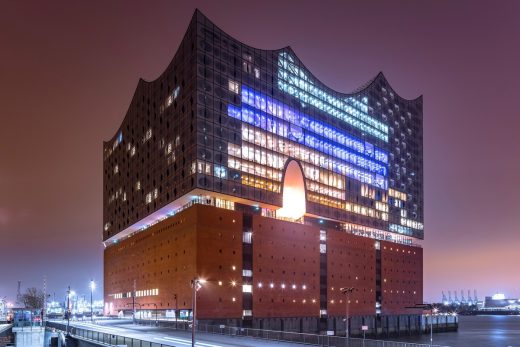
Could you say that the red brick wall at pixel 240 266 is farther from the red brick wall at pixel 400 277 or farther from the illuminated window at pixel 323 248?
the illuminated window at pixel 323 248

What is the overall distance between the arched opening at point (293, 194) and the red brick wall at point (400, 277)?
36.7 meters

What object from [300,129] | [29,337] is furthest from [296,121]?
[29,337]

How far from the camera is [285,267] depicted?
111750mm

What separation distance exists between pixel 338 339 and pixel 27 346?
5269cm

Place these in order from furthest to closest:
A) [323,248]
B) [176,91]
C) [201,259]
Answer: [323,248], [176,91], [201,259]

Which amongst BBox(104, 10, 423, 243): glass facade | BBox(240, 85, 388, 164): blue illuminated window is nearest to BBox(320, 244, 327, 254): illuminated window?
BBox(104, 10, 423, 243): glass facade

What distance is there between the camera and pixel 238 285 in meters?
102

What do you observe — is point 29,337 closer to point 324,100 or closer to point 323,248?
point 323,248

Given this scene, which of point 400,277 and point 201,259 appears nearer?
point 201,259

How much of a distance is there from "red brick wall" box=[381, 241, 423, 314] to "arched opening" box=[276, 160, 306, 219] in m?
36.7

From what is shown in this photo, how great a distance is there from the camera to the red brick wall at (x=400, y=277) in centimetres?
14350

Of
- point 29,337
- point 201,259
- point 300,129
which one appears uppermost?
point 300,129

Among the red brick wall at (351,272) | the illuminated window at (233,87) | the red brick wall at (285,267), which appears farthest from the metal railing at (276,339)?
the red brick wall at (351,272)

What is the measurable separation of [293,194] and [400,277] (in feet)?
169
